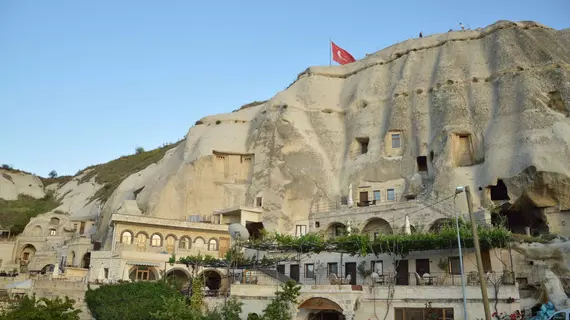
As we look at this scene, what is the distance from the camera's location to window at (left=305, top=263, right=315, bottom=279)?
123 feet

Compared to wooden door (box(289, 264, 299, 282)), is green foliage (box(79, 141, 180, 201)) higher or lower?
higher

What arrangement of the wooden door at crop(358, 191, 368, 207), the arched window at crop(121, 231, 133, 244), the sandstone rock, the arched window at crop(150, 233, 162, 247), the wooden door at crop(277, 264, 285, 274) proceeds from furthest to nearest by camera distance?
1. the sandstone rock
2. the wooden door at crop(358, 191, 368, 207)
3. the arched window at crop(150, 233, 162, 247)
4. the arched window at crop(121, 231, 133, 244)
5. the wooden door at crop(277, 264, 285, 274)

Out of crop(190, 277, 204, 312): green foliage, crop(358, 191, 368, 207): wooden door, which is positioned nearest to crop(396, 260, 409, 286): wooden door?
crop(190, 277, 204, 312): green foliage

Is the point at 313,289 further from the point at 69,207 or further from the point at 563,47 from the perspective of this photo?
the point at 69,207

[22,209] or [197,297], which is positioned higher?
[22,209]

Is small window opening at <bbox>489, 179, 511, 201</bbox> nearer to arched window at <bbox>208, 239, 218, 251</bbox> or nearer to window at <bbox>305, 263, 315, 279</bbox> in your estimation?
window at <bbox>305, 263, 315, 279</bbox>

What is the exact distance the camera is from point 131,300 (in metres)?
31.2

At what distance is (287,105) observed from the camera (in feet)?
185

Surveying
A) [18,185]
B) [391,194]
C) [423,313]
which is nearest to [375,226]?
[391,194]

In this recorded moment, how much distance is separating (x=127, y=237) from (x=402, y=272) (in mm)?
25199

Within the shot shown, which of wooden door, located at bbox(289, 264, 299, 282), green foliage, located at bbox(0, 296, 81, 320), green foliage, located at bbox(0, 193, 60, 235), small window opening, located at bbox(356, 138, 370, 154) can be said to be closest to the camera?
green foliage, located at bbox(0, 296, 81, 320)

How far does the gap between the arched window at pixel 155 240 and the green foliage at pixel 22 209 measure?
35.8m

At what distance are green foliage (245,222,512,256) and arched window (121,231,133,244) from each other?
18.0 meters

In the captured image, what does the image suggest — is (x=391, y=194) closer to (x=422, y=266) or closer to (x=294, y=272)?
(x=294, y=272)
